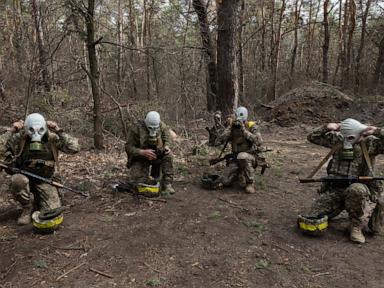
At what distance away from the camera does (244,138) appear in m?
5.56

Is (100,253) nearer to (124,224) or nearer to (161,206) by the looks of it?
(124,224)

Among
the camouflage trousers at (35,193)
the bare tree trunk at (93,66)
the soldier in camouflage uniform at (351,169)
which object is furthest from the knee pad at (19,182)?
the soldier in camouflage uniform at (351,169)

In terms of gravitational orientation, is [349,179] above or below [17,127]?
below

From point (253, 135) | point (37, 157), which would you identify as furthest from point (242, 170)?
point (37, 157)

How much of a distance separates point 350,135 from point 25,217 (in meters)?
3.94

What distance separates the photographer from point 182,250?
3590mm

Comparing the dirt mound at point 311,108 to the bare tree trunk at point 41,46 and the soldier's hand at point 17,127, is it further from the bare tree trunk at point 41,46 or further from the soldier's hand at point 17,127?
the soldier's hand at point 17,127

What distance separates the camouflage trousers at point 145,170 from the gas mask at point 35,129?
141 cm

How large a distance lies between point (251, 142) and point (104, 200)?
2398mm

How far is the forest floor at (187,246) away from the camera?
3.11 meters

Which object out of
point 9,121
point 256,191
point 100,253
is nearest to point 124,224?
point 100,253

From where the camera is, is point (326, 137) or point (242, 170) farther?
point (242, 170)

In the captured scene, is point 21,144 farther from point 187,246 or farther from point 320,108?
point 320,108

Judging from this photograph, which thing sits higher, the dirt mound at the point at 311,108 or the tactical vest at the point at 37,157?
the dirt mound at the point at 311,108
